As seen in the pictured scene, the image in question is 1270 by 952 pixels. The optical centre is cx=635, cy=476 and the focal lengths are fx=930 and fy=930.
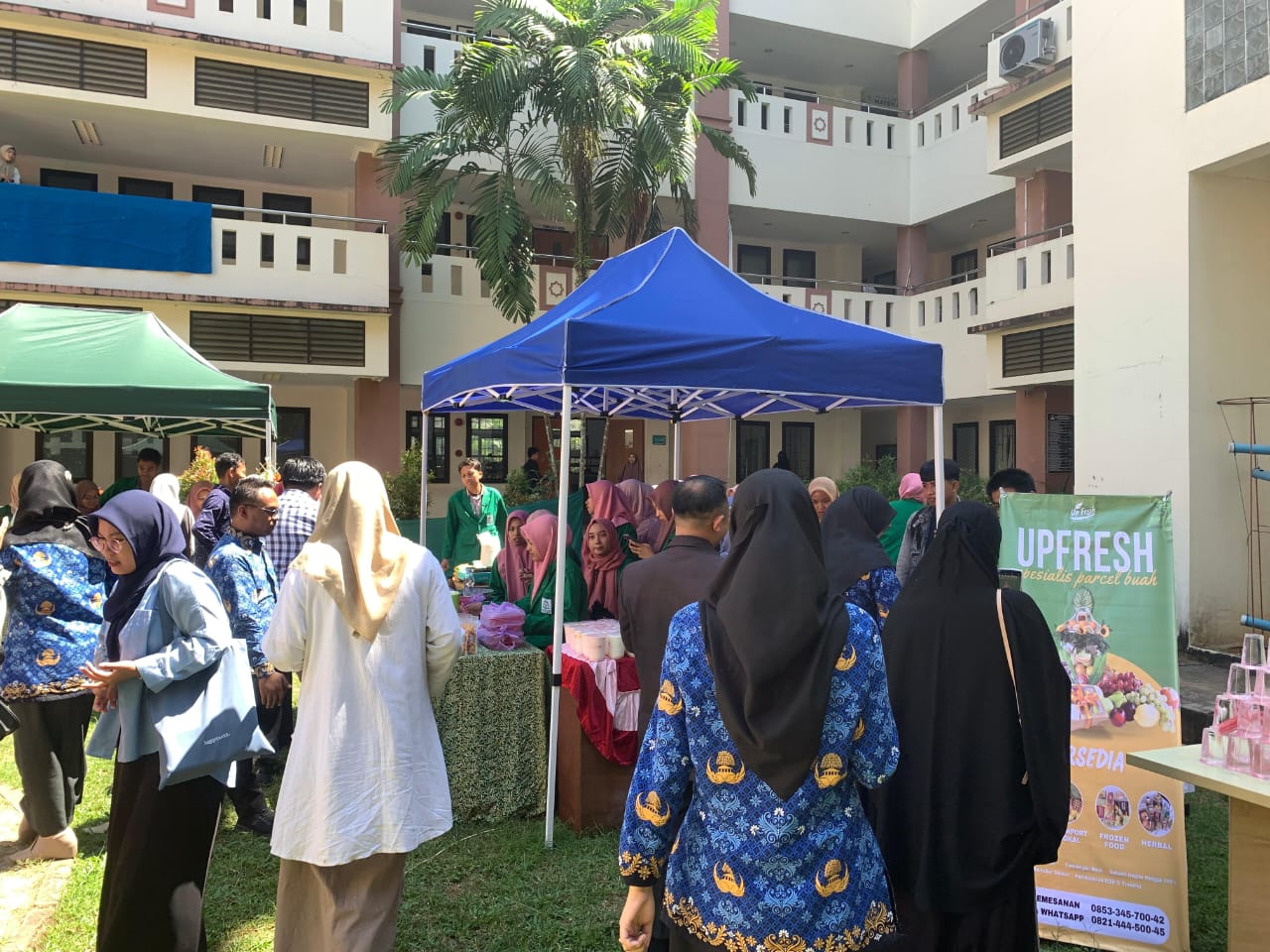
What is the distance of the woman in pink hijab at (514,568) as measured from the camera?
216 inches

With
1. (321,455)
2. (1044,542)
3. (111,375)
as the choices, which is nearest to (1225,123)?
(1044,542)

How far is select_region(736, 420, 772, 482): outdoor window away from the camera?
63.6ft

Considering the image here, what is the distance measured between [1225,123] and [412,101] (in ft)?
35.1

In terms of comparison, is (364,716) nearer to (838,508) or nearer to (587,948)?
(587,948)

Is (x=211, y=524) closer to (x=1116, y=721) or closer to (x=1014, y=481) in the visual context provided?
(x=1014, y=481)

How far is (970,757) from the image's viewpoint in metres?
2.42

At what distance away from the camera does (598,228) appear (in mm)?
12328

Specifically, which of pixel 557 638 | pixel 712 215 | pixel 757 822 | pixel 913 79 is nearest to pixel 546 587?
pixel 557 638

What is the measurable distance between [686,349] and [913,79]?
1471 centimetres

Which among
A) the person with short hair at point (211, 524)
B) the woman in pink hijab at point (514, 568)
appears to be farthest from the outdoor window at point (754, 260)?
the person with short hair at point (211, 524)

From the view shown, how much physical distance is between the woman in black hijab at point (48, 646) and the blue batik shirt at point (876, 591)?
10.4 ft

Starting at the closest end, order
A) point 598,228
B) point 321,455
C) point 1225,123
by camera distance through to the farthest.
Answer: point 1225,123 → point 598,228 → point 321,455

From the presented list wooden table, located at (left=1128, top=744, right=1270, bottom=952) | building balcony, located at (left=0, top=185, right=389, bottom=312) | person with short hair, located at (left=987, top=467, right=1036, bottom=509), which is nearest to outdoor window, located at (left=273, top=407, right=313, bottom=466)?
building balcony, located at (left=0, top=185, right=389, bottom=312)

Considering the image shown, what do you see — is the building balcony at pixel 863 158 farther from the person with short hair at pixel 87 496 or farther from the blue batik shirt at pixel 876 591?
the blue batik shirt at pixel 876 591
